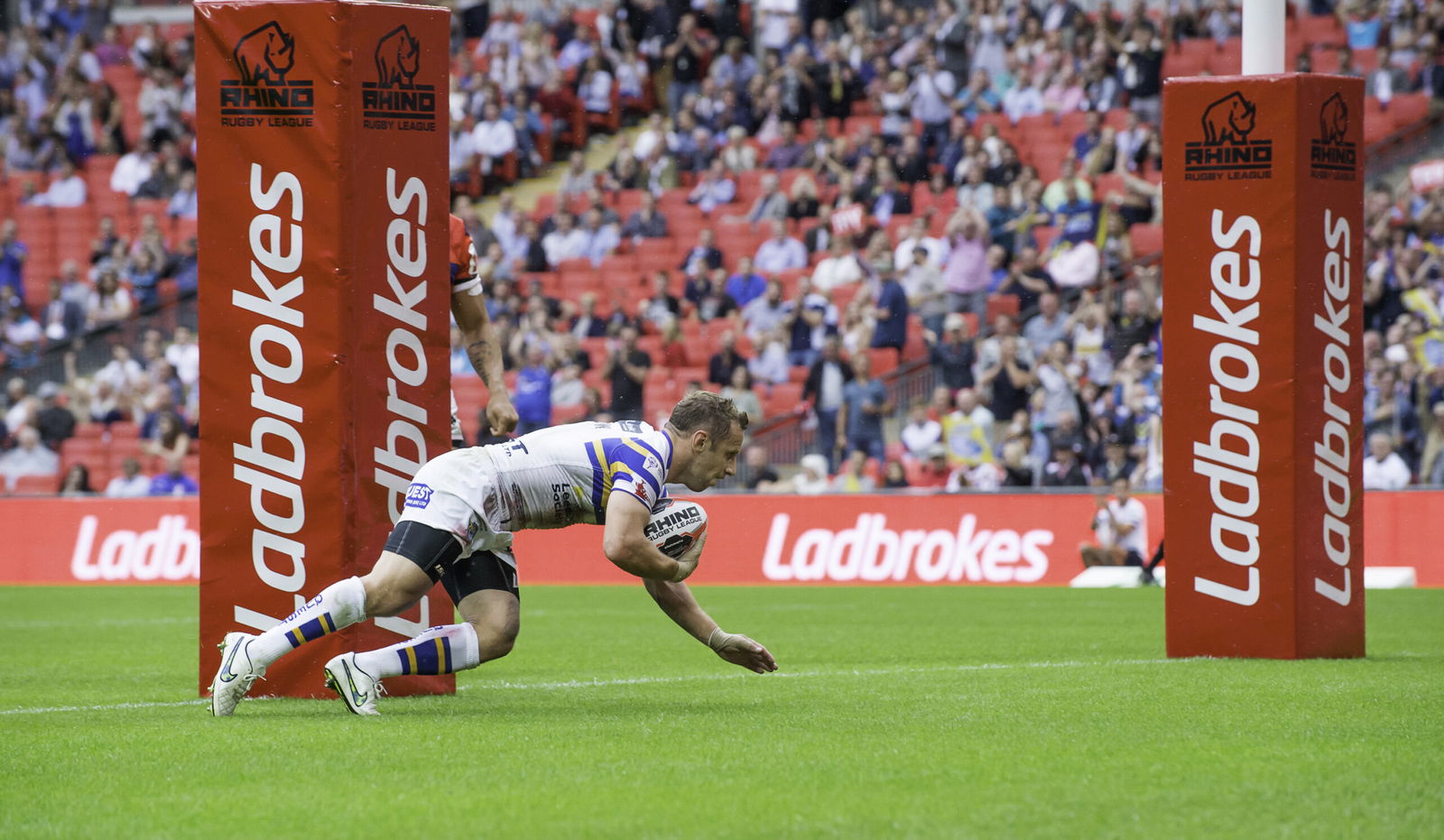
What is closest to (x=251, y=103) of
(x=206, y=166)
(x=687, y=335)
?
(x=206, y=166)

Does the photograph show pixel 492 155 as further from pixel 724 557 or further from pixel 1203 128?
pixel 1203 128

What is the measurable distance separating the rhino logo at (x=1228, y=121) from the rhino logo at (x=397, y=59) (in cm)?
420

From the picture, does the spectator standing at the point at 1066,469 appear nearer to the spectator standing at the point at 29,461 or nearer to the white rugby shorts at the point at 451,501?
the spectator standing at the point at 29,461

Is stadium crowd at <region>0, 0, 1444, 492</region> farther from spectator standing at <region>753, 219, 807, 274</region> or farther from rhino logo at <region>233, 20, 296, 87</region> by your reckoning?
rhino logo at <region>233, 20, 296, 87</region>

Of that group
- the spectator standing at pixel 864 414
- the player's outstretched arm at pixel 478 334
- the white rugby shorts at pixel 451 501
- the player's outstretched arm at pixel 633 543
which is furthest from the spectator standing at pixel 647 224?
the player's outstretched arm at pixel 633 543

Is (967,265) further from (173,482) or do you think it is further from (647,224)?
(173,482)

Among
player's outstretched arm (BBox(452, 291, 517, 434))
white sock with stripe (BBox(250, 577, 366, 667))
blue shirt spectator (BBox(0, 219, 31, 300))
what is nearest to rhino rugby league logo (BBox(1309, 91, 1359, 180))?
player's outstretched arm (BBox(452, 291, 517, 434))

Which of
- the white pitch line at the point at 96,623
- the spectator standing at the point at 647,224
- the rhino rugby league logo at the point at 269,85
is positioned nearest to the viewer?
the rhino rugby league logo at the point at 269,85

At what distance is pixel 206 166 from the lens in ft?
28.9

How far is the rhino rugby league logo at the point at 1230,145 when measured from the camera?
1033 cm

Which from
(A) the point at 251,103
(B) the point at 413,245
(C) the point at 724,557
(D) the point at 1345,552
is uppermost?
(A) the point at 251,103

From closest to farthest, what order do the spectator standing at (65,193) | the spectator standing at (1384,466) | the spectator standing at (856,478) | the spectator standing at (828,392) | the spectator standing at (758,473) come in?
the spectator standing at (1384,466) → the spectator standing at (856,478) → the spectator standing at (758,473) → the spectator standing at (828,392) → the spectator standing at (65,193)

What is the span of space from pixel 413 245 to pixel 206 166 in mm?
966

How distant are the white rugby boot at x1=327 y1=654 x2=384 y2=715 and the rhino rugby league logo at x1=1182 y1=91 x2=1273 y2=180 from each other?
17.3ft
